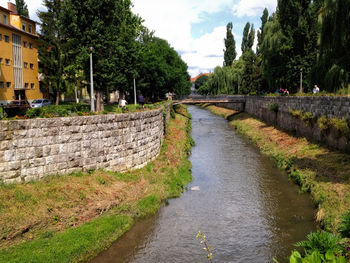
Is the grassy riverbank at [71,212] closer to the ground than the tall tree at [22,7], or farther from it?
closer to the ground

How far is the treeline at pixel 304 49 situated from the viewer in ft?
70.0

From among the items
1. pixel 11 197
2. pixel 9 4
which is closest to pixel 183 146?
pixel 11 197

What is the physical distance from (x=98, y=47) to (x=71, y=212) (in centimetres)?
1809

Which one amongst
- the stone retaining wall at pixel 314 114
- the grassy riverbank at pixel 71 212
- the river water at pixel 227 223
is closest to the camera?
the grassy riverbank at pixel 71 212

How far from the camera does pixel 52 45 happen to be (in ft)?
133

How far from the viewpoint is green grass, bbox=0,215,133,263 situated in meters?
8.24

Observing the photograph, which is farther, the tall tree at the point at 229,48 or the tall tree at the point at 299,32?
the tall tree at the point at 229,48

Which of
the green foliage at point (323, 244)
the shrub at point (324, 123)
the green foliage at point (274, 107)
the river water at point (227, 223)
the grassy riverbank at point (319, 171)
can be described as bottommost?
the river water at point (227, 223)

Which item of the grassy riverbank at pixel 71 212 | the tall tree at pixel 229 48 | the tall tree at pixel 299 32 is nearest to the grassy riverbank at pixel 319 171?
the grassy riverbank at pixel 71 212

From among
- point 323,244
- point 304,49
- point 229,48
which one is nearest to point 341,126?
point 323,244

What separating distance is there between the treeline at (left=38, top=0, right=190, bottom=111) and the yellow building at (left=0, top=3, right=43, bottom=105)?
1.37 meters

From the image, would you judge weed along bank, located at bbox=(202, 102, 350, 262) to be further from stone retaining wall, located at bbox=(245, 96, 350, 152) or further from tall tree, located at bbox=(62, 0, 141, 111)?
tall tree, located at bbox=(62, 0, 141, 111)

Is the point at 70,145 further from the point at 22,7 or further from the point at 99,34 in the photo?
the point at 22,7

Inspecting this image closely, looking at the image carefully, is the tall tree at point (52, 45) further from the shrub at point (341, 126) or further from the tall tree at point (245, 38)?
the tall tree at point (245, 38)
